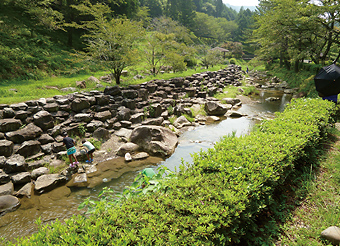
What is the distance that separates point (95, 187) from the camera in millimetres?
5895

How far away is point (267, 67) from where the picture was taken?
38875 mm

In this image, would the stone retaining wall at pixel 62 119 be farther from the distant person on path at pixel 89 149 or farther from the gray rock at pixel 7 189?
the distant person on path at pixel 89 149

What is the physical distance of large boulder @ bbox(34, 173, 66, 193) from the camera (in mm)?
5562

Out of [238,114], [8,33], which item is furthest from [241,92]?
[8,33]

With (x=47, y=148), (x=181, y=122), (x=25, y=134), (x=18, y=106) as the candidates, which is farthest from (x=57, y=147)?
(x=181, y=122)

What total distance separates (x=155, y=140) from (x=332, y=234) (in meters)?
6.56

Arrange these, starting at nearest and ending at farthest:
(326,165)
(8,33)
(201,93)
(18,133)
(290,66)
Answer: (326,165) → (18,133) → (8,33) → (201,93) → (290,66)

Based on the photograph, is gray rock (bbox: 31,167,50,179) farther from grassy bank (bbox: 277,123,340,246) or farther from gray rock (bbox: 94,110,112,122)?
grassy bank (bbox: 277,123,340,246)

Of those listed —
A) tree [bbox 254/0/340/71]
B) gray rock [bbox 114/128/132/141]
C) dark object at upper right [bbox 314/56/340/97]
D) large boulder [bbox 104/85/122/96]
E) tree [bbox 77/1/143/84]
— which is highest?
tree [bbox 254/0/340/71]

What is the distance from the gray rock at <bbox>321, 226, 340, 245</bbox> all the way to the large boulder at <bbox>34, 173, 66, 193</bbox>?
7.09 meters

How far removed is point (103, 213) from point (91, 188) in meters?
4.04

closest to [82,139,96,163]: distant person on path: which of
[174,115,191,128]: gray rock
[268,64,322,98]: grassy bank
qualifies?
[174,115,191,128]: gray rock

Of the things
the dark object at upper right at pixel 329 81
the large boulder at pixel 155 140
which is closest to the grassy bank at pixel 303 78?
the dark object at upper right at pixel 329 81

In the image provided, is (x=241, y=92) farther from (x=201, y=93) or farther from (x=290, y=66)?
(x=290, y=66)
